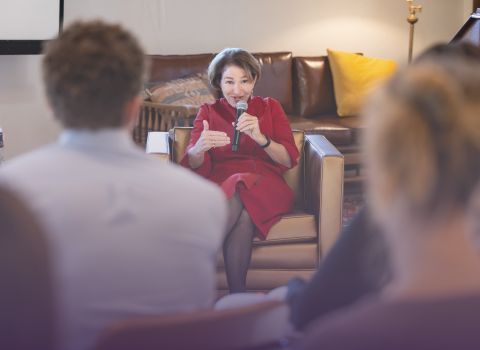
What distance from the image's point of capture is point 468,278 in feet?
3.61

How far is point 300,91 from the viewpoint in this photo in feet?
17.7

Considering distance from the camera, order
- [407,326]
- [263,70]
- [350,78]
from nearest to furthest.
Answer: [407,326] → [263,70] → [350,78]

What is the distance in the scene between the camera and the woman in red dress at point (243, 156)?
3303mm

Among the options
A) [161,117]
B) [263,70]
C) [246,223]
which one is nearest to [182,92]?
[161,117]

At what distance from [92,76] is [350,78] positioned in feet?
13.3

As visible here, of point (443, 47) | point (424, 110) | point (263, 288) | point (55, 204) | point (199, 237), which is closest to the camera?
point (424, 110)

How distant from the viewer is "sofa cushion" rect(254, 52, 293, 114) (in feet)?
17.3

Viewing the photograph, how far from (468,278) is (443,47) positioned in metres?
0.70

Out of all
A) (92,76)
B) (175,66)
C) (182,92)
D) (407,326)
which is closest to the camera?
(407,326)

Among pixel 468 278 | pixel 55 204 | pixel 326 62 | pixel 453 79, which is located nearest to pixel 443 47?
pixel 453 79

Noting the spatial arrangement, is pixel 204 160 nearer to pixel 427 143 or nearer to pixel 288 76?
pixel 288 76

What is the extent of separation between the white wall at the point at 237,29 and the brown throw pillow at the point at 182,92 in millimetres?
556

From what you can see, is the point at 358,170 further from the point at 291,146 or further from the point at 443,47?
the point at 443,47

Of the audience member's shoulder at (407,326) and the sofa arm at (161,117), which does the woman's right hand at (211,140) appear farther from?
the audience member's shoulder at (407,326)
